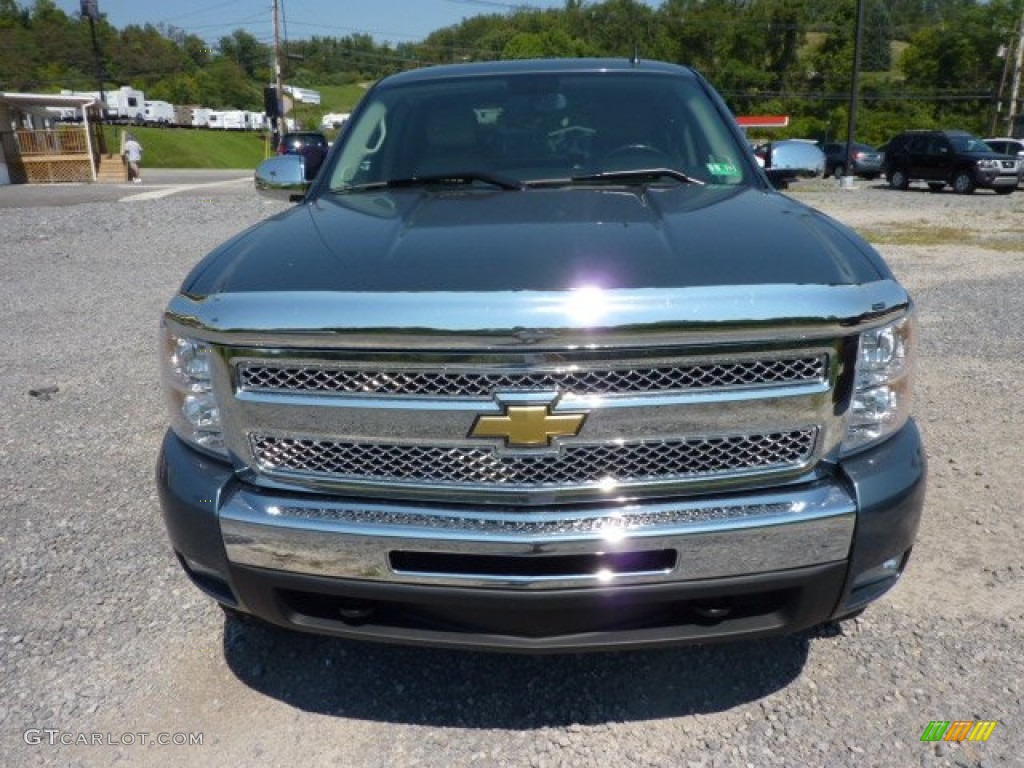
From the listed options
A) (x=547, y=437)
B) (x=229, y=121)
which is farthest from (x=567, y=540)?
(x=229, y=121)

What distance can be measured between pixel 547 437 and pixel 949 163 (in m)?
25.9

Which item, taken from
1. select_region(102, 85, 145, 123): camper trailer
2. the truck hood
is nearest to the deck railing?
the truck hood

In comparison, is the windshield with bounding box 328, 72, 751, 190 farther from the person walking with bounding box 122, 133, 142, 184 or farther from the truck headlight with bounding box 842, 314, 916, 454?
the person walking with bounding box 122, 133, 142, 184

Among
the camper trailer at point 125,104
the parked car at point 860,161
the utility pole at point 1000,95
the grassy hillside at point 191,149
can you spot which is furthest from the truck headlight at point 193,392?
the camper trailer at point 125,104

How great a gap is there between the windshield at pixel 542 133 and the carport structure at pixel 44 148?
99.6 ft

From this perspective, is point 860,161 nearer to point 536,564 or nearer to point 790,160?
point 790,160

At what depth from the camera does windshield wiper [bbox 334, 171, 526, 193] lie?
9.98 ft

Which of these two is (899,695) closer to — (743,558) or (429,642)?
(743,558)

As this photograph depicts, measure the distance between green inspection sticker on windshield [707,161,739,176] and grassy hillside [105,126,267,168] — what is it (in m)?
50.4

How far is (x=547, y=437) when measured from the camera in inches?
76.7

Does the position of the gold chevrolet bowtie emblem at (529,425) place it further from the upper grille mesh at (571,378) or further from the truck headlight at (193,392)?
the truck headlight at (193,392)

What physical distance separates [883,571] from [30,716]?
2.39 m

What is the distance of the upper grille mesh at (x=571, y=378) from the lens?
1.93 meters

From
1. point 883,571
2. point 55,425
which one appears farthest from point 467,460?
point 55,425
